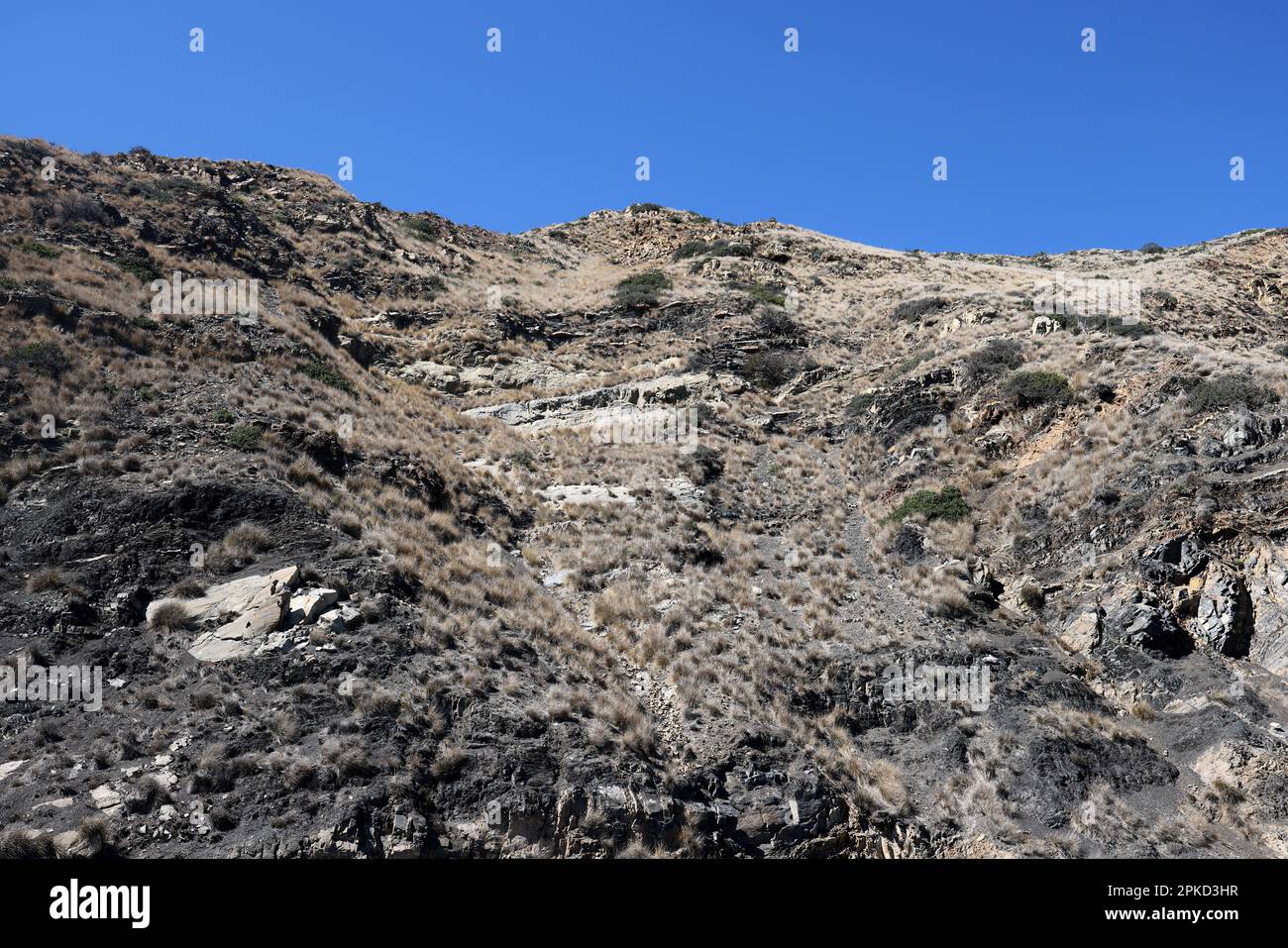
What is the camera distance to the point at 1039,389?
75.6 ft

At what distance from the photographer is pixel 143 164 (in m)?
41.0

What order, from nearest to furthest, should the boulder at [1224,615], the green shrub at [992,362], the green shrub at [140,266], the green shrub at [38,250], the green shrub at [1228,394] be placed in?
the boulder at [1224,615] < the green shrub at [1228,394] < the green shrub at [38,250] < the green shrub at [140,266] < the green shrub at [992,362]

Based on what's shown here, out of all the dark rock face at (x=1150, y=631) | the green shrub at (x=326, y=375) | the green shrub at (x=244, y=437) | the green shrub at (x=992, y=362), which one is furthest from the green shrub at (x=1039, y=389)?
the green shrub at (x=244, y=437)

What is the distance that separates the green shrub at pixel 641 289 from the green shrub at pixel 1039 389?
23.9 m

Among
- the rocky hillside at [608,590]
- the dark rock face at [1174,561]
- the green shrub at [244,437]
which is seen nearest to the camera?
the rocky hillside at [608,590]

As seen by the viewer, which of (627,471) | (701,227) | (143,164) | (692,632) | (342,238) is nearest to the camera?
(692,632)

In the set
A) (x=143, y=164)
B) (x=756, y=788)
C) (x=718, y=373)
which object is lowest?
(x=756, y=788)

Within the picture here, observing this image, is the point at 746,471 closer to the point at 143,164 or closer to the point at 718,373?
the point at 718,373

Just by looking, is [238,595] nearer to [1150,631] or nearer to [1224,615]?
[1150,631]

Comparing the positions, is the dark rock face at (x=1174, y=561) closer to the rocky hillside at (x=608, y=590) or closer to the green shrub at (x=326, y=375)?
the rocky hillside at (x=608, y=590)

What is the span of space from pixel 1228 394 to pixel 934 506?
7730 millimetres

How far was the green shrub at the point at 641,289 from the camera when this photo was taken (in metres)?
43.4

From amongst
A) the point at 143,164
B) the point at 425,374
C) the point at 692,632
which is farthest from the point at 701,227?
the point at 692,632

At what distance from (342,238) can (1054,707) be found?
151 feet
